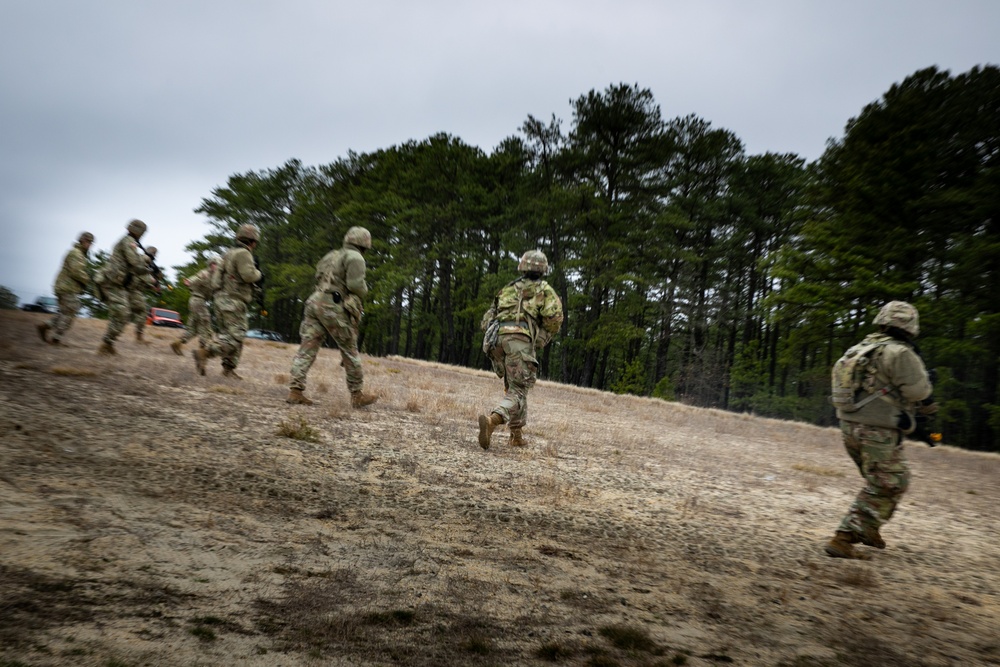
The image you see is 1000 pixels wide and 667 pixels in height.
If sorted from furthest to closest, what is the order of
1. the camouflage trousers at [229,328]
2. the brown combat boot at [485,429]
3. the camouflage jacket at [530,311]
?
the camouflage trousers at [229,328], the camouflage jacket at [530,311], the brown combat boot at [485,429]

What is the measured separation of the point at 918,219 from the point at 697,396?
1411cm

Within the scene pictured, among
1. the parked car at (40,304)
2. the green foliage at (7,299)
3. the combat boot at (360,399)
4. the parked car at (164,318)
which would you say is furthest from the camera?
the parked car at (164,318)

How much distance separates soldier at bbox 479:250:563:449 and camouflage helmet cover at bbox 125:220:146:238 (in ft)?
24.1

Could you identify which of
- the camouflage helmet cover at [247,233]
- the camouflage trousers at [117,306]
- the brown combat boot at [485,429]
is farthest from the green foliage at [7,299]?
the camouflage trousers at [117,306]

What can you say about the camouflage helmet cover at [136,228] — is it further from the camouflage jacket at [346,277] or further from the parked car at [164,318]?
the parked car at [164,318]

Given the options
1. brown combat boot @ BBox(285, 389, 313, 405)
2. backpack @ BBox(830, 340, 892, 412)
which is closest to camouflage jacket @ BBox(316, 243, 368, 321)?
brown combat boot @ BBox(285, 389, 313, 405)

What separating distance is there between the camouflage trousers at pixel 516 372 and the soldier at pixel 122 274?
7510 millimetres

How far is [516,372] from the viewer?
23.4ft

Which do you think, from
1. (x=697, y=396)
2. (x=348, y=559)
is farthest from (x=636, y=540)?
(x=697, y=396)

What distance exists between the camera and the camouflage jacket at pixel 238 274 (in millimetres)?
8969

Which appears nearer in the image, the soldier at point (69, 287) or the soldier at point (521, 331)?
the soldier at point (521, 331)

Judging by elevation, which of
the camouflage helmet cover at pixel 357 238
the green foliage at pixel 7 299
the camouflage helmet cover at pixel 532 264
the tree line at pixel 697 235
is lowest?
the green foliage at pixel 7 299

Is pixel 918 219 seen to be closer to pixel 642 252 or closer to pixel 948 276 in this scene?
pixel 948 276

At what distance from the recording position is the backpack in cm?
485
